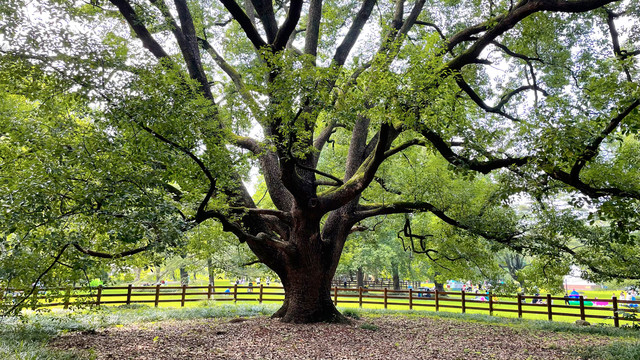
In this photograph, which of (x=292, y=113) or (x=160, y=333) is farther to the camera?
(x=160, y=333)

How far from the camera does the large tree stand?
4246 mm

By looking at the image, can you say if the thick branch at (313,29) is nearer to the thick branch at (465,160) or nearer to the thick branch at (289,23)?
the thick branch at (289,23)

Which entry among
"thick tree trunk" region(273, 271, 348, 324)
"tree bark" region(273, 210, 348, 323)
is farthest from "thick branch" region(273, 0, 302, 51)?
"thick tree trunk" region(273, 271, 348, 324)

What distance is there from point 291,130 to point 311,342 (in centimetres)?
403

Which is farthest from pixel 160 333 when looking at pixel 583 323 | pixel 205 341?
pixel 583 323

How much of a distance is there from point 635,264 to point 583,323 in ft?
14.8

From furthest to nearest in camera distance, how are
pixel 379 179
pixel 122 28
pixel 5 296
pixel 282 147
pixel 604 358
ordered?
pixel 379 179 → pixel 122 28 → pixel 282 147 → pixel 604 358 → pixel 5 296

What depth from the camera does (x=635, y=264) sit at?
7.87 metres

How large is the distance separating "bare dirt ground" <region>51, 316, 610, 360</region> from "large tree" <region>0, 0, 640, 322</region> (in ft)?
4.22

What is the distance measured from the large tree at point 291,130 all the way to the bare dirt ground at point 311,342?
4.22 ft

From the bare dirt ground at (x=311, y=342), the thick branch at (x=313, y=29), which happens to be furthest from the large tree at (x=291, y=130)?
the bare dirt ground at (x=311, y=342)

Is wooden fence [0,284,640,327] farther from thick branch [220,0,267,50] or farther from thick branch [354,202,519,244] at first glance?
thick branch [220,0,267,50]

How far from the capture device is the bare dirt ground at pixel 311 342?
611 centimetres

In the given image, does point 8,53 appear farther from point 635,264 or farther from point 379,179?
point 635,264
